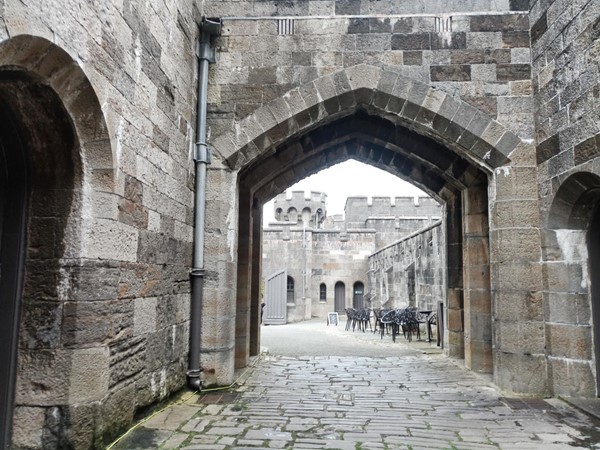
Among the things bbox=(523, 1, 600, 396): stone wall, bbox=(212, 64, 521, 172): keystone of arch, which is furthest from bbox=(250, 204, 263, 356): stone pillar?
bbox=(523, 1, 600, 396): stone wall

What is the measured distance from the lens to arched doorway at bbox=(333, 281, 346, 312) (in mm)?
21984

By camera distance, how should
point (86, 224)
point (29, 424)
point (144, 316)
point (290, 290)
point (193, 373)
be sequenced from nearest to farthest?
point (29, 424)
point (86, 224)
point (144, 316)
point (193, 373)
point (290, 290)

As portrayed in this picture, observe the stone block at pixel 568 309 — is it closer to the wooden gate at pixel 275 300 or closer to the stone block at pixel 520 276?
the stone block at pixel 520 276

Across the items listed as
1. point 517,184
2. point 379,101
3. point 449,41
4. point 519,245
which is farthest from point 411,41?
point 519,245

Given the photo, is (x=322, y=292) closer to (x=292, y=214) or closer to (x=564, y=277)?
(x=292, y=214)

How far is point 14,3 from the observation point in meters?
2.21

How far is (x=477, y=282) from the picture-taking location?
6188 millimetres

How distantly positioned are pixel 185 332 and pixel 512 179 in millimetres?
3644

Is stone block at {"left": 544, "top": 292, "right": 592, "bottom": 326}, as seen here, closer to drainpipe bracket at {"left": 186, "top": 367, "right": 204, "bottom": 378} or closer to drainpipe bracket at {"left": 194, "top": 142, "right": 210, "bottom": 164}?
drainpipe bracket at {"left": 186, "top": 367, "right": 204, "bottom": 378}

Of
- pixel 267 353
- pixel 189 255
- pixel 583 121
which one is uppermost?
pixel 583 121

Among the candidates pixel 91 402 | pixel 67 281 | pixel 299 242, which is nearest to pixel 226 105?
pixel 67 281

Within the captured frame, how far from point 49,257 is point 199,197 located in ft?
7.23

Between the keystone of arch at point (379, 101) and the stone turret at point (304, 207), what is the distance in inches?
956

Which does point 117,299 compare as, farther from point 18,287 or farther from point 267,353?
point 267,353
